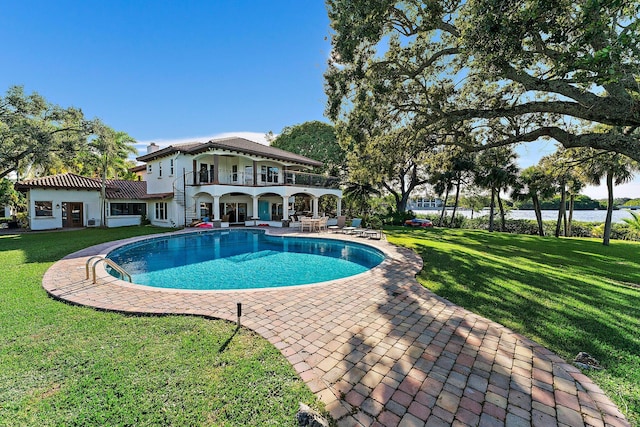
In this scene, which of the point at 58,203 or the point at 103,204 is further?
the point at 103,204

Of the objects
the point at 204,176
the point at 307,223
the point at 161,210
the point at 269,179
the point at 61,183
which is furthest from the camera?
the point at 269,179

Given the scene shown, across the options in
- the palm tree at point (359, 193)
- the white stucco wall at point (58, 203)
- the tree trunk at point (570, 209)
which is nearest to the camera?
the white stucco wall at point (58, 203)

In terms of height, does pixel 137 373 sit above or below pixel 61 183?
below

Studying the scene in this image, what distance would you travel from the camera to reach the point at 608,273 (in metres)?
9.34

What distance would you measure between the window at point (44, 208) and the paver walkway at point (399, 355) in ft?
68.2

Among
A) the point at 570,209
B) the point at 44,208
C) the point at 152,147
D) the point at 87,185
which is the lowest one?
the point at 44,208

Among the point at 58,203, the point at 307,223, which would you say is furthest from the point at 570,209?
the point at 58,203

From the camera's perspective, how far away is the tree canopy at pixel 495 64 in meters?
5.38

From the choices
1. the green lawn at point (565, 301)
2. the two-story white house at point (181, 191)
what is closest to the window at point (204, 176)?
the two-story white house at point (181, 191)

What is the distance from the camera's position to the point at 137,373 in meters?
3.53

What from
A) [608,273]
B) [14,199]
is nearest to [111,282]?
[608,273]

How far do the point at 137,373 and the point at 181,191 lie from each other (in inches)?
890

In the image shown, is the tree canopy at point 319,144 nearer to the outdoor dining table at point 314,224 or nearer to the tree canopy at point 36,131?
the outdoor dining table at point 314,224

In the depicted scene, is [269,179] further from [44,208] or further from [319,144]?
[44,208]
